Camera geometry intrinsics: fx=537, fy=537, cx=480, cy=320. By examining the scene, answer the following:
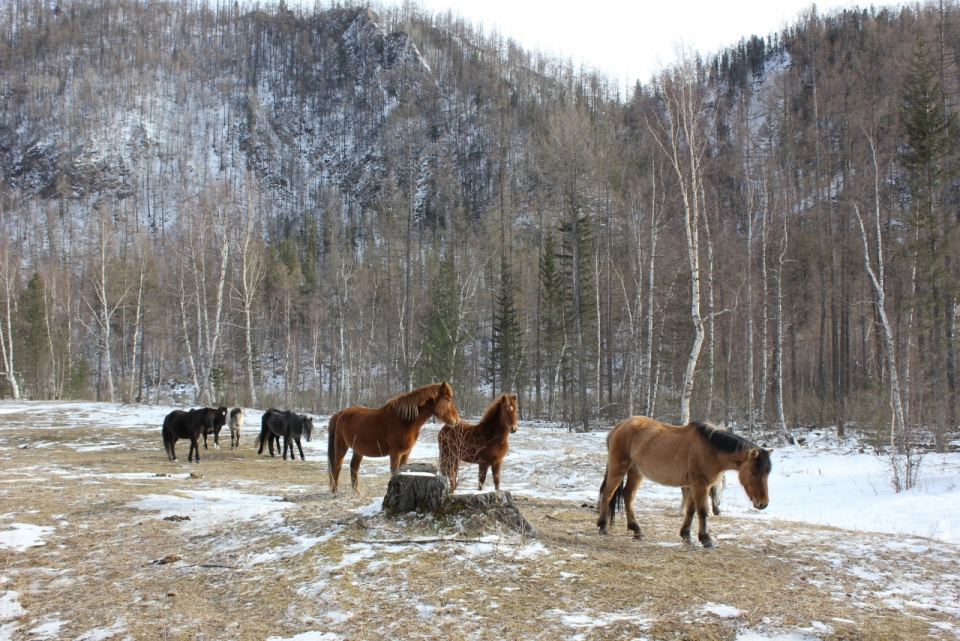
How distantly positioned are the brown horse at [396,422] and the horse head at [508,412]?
2.91ft

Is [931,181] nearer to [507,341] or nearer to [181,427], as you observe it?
[507,341]

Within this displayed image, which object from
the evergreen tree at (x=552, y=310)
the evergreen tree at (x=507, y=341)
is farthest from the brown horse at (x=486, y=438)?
the evergreen tree at (x=507, y=341)

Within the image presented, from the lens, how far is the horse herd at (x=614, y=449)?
233 inches

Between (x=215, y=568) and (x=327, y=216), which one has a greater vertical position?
(x=327, y=216)

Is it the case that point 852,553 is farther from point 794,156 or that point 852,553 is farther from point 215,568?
point 794,156

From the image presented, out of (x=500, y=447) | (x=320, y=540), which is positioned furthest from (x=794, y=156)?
(x=320, y=540)

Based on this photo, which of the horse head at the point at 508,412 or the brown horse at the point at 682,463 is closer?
the brown horse at the point at 682,463

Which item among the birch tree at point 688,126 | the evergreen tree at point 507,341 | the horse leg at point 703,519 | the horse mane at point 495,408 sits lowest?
the horse leg at point 703,519

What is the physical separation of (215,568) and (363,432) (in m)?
3.27

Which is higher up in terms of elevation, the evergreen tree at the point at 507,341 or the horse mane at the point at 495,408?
the evergreen tree at the point at 507,341

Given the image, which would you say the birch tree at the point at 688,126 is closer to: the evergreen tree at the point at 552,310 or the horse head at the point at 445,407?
the horse head at the point at 445,407

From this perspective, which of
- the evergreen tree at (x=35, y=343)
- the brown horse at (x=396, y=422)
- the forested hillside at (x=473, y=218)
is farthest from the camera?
the evergreen tree at (x=35, y=343)

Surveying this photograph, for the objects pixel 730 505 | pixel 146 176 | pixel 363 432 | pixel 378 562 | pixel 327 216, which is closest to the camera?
pixel 378 562

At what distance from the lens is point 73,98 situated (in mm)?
89188
